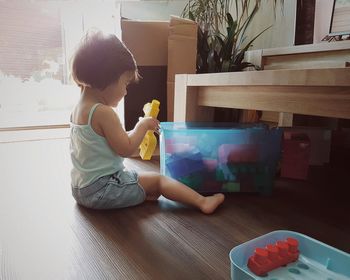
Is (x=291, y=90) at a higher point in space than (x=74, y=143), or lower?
higher

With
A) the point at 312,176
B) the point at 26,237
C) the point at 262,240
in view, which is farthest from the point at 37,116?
the point at 262,240

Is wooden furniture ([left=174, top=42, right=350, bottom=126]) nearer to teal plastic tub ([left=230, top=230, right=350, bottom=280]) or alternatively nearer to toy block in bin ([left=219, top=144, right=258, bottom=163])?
toy block in bin ([left=219, top=144, right=258, bottom=163])

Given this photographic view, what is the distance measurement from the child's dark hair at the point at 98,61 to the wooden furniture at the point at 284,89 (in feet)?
0.93

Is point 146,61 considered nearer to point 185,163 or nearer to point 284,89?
point 185,163

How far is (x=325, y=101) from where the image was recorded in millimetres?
669

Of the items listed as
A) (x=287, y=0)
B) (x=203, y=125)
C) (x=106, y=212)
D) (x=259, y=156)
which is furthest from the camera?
(x=287, y=0)

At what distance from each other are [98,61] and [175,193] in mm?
412

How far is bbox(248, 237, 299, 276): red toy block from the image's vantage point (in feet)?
1.85

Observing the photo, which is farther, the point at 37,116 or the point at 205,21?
the point at 37,116

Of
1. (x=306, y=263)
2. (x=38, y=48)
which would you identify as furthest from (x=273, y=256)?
(x=38, y=48)

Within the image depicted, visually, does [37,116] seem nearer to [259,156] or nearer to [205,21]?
[205,21]

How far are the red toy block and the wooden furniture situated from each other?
0.27 m

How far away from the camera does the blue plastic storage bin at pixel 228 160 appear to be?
38.3 inches

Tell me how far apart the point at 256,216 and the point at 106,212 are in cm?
39
